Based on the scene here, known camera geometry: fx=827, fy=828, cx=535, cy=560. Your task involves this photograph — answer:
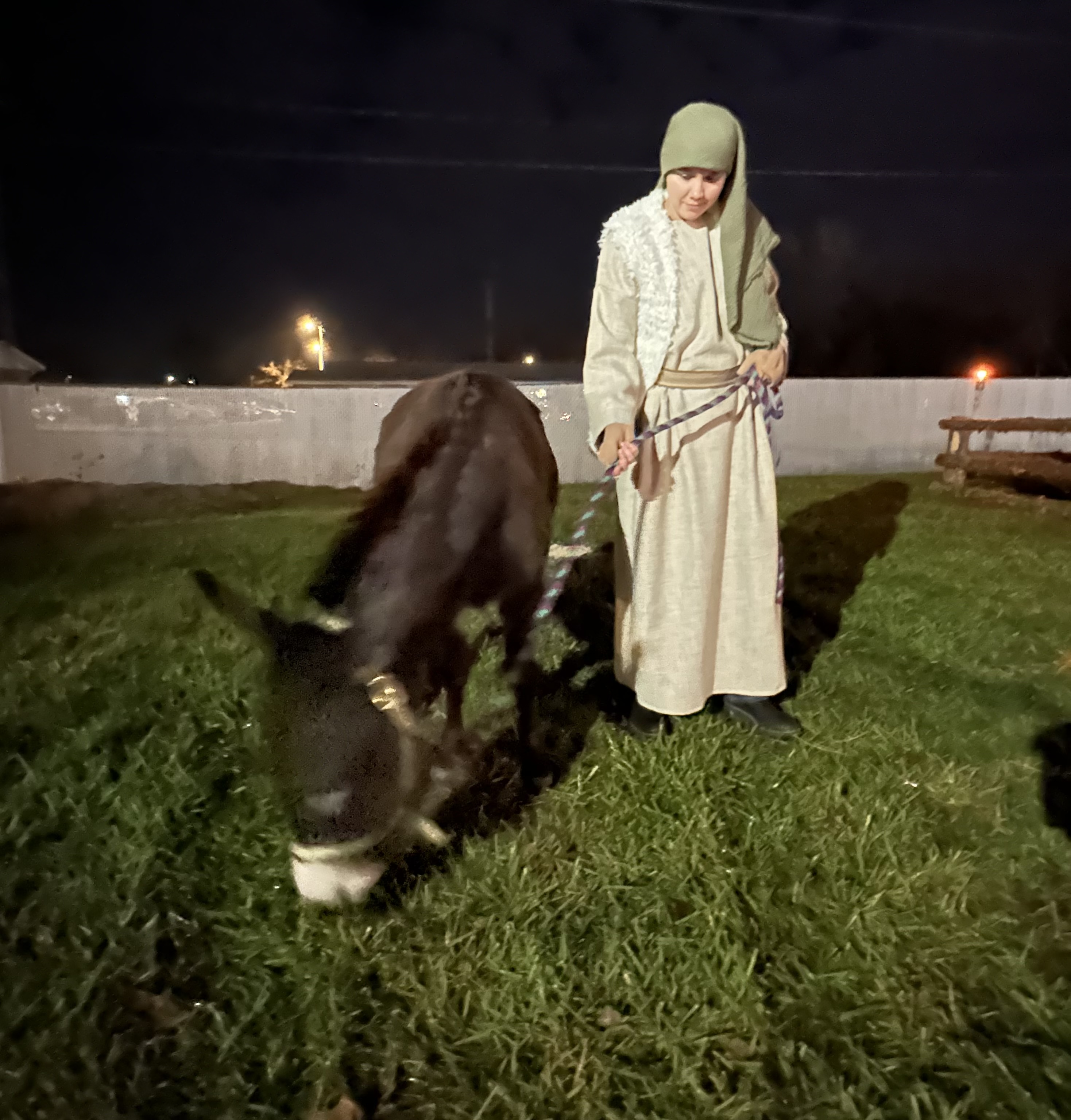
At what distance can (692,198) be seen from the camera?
2.58 metres

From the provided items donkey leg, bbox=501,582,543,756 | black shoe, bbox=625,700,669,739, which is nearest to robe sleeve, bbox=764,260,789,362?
donkey leg, bbox=501,582,543,756

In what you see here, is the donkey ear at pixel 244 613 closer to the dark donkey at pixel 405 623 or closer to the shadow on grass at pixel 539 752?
the dark donkey at pixel 405 623

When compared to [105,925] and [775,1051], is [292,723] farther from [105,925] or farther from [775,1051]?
[775,1051]

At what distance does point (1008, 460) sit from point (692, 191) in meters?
8.64

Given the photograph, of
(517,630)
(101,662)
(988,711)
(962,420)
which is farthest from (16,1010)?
(962,420)

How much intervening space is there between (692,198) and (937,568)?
4087mm

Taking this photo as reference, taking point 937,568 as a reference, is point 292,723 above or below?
above

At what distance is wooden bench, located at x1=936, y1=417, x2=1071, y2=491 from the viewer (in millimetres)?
8844

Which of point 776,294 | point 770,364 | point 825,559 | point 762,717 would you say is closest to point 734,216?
point 776,294

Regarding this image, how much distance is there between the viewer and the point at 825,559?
19.6 ft

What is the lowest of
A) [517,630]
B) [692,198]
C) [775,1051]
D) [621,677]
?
[775,1051]

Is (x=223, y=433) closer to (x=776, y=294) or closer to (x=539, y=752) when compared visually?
(x=539, y=752)

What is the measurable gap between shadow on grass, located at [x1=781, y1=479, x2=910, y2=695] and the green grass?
52 centimetres

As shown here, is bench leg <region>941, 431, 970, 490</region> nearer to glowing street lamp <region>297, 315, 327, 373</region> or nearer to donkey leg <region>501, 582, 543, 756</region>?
donkey leg <region>501, 582, 543, 756</region>
